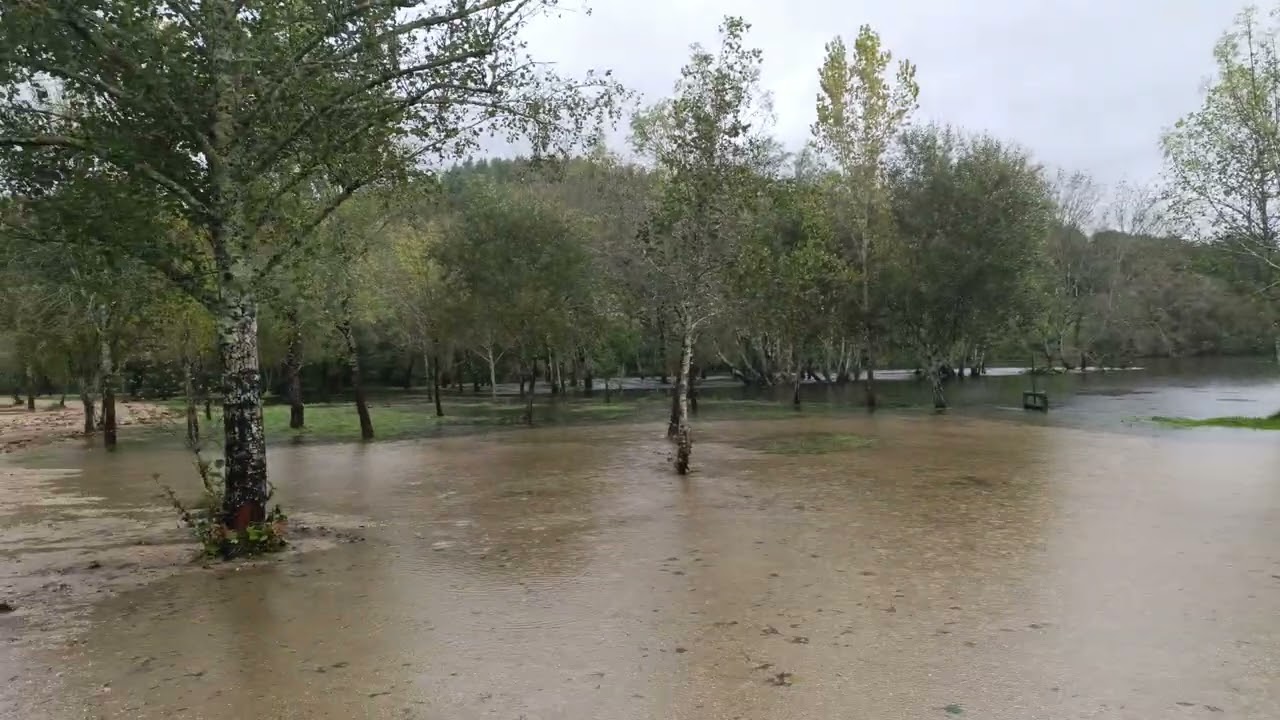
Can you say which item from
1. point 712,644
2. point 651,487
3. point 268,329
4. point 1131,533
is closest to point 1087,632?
point 712,644

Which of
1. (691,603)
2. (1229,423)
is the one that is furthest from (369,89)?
(1229,423)

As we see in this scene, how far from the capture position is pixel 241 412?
37.9ft

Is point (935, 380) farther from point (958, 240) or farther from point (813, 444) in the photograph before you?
point (813, 444)

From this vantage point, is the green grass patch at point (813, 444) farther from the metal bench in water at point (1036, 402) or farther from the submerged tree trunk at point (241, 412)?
the submerged tree trunk at point (241, 412)

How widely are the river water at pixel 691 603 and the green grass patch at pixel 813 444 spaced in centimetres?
612

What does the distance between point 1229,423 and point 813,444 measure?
59.2 feet

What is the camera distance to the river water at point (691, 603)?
6672 mm

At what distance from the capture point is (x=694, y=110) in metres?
22.9

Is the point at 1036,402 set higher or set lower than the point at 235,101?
lower

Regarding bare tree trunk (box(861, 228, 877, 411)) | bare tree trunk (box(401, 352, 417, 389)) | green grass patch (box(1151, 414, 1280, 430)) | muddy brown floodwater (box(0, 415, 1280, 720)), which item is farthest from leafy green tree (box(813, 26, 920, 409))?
bare tree trunk (box(401, 352, 417, 389))

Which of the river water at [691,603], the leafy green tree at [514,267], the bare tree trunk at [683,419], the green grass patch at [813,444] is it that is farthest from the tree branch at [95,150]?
the leafy green tree at [514,267]

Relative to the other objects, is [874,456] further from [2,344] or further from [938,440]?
[2,344]

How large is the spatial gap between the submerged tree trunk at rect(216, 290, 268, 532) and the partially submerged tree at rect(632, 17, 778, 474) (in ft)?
37.7

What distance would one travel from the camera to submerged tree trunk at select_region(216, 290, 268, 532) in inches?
450
